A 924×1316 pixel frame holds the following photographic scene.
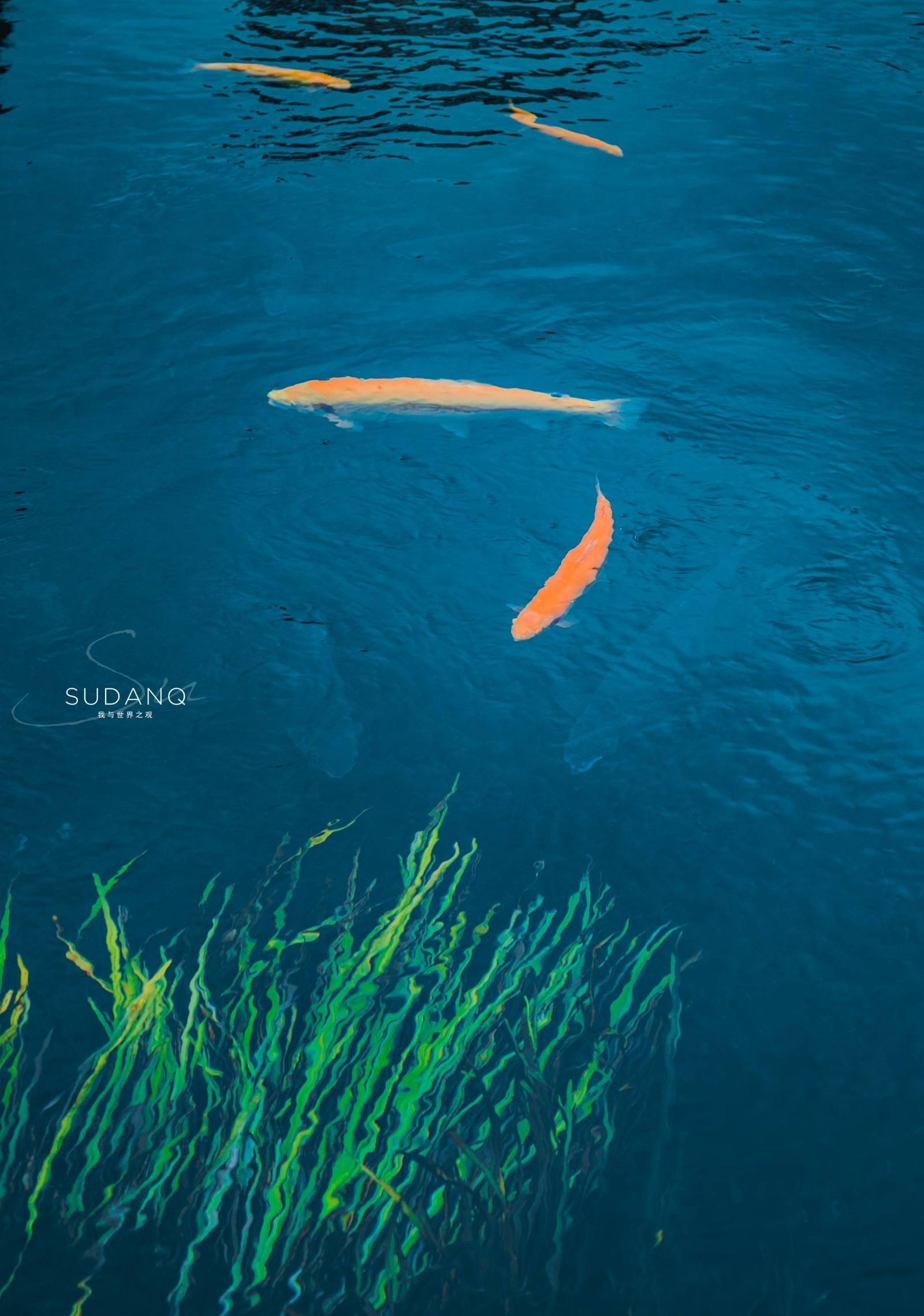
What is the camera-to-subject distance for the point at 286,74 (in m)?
4.68

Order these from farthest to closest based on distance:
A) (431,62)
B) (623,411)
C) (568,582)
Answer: (431,62) → (623,411) → (568,582)

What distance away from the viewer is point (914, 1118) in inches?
70.1

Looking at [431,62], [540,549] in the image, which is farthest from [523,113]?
[540,549]

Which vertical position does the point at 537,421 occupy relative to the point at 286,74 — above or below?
below

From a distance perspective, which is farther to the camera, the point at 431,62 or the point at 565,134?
the point at 431,62

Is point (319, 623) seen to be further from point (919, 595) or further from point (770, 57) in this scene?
point (770, 57)

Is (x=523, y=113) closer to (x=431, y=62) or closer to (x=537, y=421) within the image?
(x=431, y=62)

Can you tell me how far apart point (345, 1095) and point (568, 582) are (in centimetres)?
136

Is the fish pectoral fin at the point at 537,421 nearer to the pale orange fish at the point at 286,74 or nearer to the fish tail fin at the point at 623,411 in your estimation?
the fish tail fin at the point at 623,411

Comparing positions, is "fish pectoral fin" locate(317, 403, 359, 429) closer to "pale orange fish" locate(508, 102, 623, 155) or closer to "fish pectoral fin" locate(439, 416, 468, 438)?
"fish pectoral fin" locate(439, 416, 468, 438)

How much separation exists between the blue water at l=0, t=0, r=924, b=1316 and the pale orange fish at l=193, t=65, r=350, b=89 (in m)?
0.17

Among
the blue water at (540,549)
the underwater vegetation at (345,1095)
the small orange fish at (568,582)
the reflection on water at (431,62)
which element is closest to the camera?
the underwater vegetation at (345,1095)

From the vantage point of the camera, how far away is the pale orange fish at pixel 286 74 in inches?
183

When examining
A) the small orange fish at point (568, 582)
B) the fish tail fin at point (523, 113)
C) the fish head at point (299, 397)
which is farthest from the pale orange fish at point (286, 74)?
the small orange fish at point (568, 582)
